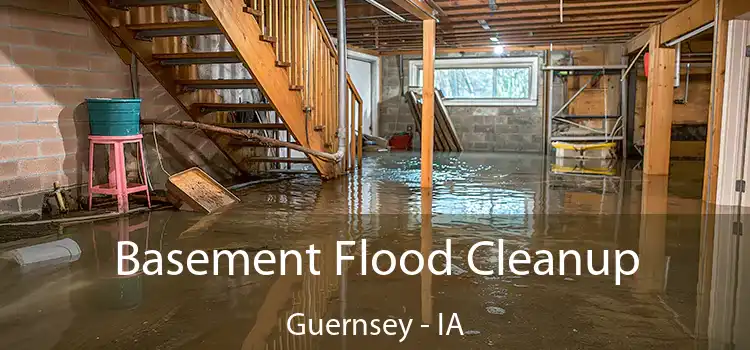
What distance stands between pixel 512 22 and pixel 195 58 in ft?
15.8

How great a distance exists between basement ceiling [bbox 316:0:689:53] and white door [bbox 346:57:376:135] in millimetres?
1127

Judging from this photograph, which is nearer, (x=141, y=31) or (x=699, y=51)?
(x=141, y=31)

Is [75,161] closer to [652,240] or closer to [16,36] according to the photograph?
[16,36]

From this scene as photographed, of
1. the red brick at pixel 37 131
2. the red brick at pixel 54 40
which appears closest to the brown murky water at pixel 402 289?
the red brick at pixel 37 131

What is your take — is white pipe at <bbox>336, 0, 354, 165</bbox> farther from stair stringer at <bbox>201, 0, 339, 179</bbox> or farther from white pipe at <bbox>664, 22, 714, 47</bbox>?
white pipe at <bbox>664, 22, 714, 47</bbox>

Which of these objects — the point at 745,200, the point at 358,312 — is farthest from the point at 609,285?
the point at 745,200

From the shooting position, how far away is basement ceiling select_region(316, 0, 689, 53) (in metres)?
6.83

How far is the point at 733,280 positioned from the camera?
288 centimetres

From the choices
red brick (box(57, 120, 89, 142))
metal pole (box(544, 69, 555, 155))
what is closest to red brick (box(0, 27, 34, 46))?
red brick (box(57, 120, 89, 142))

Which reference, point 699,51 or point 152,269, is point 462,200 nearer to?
point 152,269

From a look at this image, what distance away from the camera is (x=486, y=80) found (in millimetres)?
12031

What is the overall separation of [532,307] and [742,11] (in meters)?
3.78

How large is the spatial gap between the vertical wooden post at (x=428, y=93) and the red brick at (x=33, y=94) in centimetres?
360

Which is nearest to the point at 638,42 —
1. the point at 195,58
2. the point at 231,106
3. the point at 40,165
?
the point at 231,106
